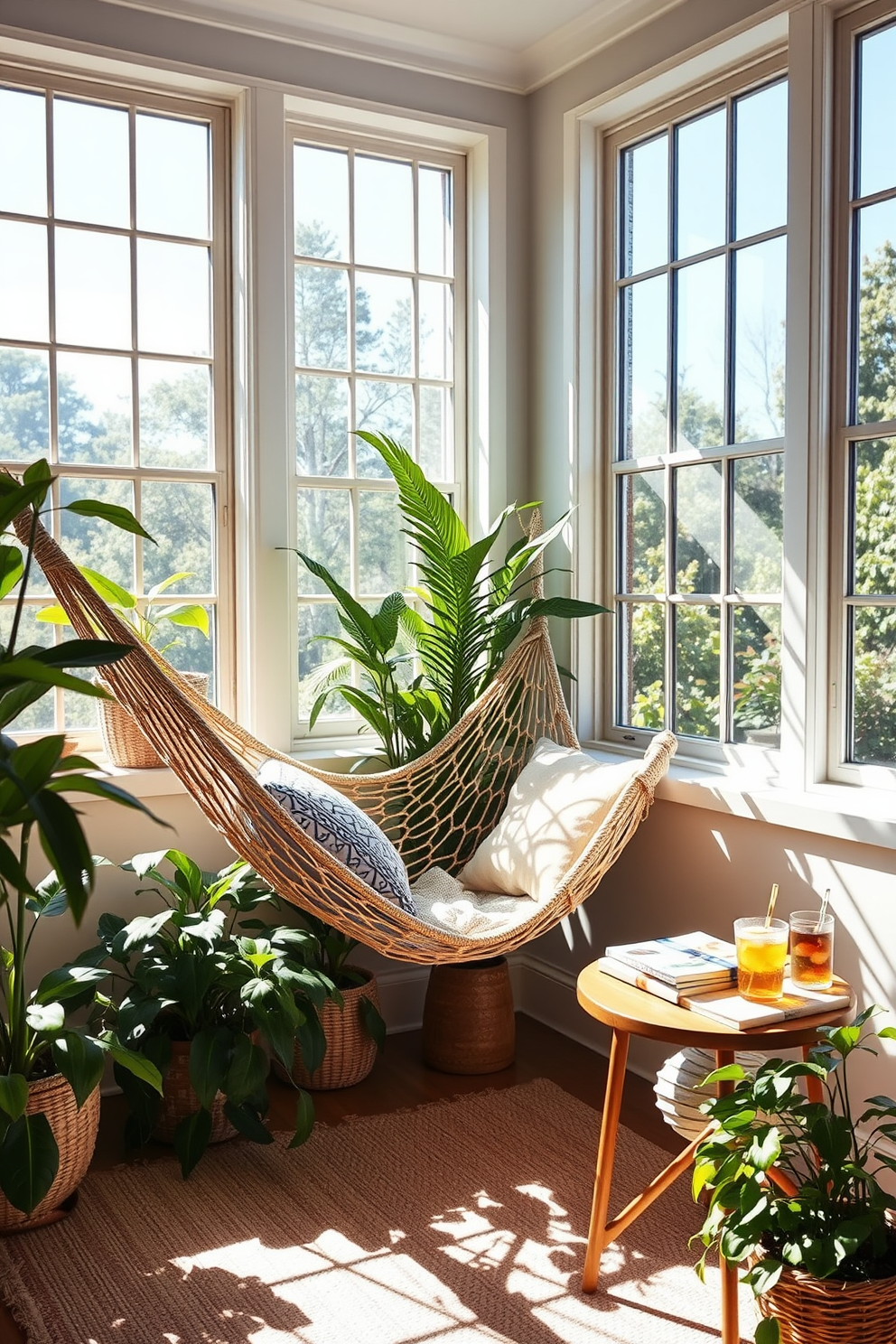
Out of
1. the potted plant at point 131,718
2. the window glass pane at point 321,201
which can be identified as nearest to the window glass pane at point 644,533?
the window glass pane at point 321,201

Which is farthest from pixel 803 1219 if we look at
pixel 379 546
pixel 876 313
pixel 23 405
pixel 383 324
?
pixel 383 324

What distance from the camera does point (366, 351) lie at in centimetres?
340

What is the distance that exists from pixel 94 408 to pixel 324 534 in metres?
0.70

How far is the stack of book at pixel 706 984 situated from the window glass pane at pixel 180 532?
159cm

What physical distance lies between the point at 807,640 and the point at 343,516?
139 cm

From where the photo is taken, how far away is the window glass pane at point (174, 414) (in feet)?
10.2

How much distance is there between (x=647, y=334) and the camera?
3203mm

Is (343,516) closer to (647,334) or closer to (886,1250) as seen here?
(647,334)

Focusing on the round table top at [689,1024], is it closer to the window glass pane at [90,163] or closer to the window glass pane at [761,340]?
the window glass pane at [761,340]

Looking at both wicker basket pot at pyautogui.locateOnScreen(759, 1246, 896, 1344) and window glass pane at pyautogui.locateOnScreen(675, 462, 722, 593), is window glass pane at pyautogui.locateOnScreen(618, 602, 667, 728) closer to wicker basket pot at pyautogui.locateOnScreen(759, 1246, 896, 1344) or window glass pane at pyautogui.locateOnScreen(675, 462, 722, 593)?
window glass pane at pyautogui.locateOnScreen(675, 462, 722, 593)

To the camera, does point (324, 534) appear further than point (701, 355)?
Yes

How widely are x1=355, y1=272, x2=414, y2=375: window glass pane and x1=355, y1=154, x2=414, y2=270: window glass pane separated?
0.05m

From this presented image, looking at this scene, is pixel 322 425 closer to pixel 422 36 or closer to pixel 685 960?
pixel 422 36

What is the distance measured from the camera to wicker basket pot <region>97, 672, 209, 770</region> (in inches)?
115
